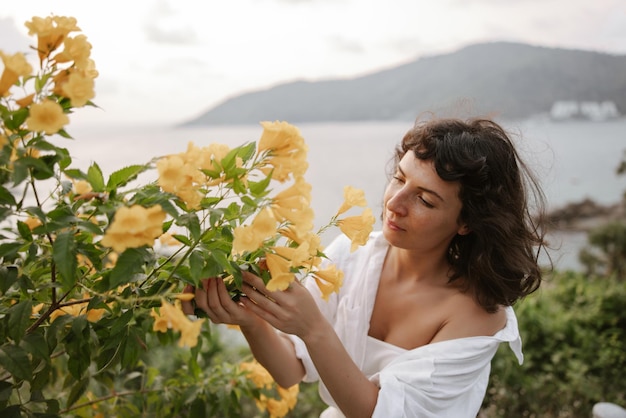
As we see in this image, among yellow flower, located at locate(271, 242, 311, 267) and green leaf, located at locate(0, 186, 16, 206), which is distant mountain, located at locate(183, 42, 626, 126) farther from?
green leaf, located at locate(0, 186, 16, 206)

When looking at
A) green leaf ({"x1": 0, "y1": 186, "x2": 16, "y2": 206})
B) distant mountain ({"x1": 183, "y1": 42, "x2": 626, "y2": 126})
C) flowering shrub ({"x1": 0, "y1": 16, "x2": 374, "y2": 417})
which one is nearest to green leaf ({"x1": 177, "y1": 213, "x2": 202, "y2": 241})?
flowering shrub ({"x1": 0, "y1": 16, "x2": 374, "y2": 417})

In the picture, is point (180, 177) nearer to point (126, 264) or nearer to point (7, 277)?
point (126, 264)

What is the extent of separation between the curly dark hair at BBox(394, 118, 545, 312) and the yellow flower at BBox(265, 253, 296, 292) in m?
0.64

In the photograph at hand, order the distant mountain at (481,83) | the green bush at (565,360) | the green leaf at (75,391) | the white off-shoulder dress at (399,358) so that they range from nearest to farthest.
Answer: the green leaf at (75,391)
the white off-shoulder dress at (399,358)
the green bush at (565,360)
the distant mountain at (481,83)

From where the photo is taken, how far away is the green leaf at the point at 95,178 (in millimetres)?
817

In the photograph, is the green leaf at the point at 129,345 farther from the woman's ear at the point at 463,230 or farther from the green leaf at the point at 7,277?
the woman's ear at the point at 463,230

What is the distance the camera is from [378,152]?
5473 mm

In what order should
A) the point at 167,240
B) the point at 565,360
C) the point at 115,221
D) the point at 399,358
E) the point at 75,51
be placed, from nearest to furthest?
1. the point at 115,221
2. the point at 75,51
3. the point at 167,240
4. the point at 399,358
5. the point at 565,360

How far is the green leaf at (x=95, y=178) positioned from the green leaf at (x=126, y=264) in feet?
0.44

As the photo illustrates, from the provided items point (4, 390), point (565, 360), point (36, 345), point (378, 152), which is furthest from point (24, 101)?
point (378, 152)

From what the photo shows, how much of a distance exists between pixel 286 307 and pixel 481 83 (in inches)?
262

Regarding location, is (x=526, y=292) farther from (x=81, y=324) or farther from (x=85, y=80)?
(x=85, y=80)

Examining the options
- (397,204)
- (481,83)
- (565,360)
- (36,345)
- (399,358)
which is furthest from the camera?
(481,83)

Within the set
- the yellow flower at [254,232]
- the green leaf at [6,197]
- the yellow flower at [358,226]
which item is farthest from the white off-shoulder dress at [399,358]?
the green leaf at [6,197]
